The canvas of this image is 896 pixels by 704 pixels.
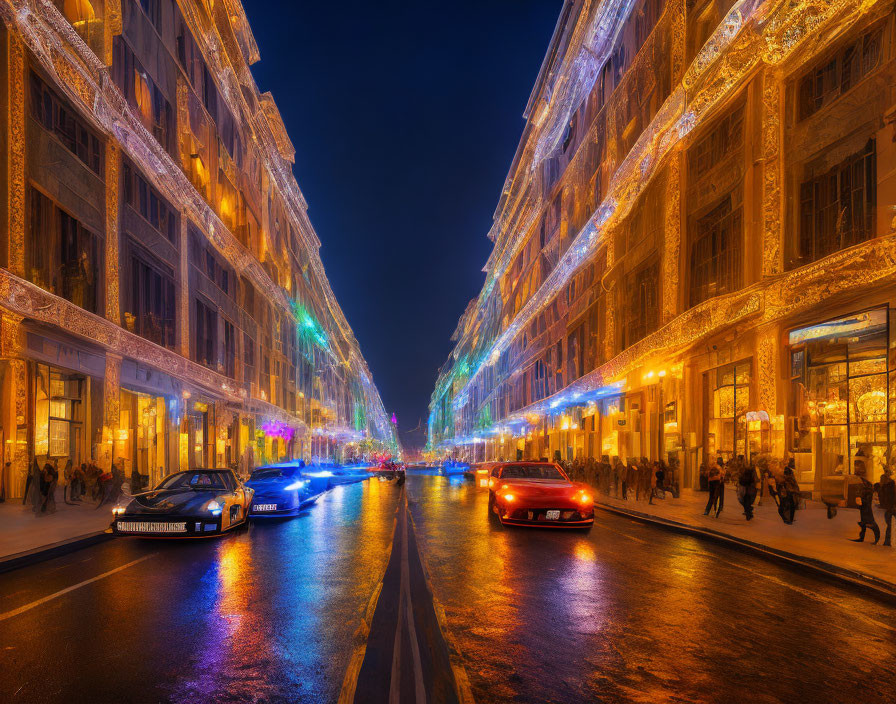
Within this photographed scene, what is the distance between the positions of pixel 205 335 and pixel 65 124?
1621 cm

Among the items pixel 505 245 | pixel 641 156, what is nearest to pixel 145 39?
pixel 641 156

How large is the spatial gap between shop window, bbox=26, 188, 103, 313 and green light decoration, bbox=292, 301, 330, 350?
40.0 meters

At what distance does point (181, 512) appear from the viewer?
11891mm

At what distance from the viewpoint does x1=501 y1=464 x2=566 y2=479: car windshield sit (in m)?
16.1

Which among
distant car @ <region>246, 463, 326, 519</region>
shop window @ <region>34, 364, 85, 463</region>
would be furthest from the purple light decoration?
distant car @ <region>246, 463, 326, 519</region>

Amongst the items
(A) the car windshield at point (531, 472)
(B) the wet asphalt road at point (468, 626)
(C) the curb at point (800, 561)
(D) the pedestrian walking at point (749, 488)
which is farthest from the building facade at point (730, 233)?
(B) the wet asphalt road at point (468, 626)

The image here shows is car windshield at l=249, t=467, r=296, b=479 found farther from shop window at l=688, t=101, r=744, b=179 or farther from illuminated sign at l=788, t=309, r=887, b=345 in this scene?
shop window at l=688, t=101, r=744, b=179

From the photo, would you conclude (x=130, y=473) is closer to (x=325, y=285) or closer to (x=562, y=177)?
(x=562, y=177)

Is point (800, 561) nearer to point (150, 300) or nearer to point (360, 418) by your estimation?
point (150, 300)

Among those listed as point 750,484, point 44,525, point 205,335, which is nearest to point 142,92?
point 205,335

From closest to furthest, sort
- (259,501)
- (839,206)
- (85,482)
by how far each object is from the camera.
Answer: (259,501), (839,206), (85,482)

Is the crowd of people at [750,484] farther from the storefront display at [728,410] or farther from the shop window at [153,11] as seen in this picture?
the shop window at [153,11]

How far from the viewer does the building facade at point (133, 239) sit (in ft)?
58.9

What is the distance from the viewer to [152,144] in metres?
26.7
